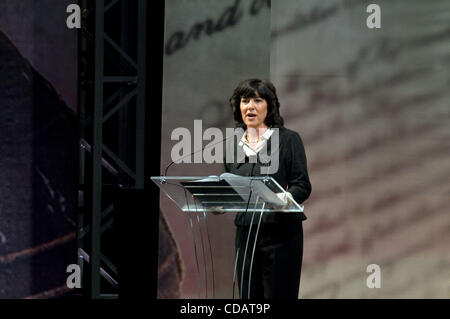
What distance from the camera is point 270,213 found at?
3768 mm

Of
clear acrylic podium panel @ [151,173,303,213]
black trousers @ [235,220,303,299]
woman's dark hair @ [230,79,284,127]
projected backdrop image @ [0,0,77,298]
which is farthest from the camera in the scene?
projected backdrop image @ [0,0,77,298]

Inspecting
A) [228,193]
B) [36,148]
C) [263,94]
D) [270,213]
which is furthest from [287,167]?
[36,148]

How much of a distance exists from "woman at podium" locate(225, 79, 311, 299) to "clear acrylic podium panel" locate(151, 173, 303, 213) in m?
0.31

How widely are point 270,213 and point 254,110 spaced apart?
540 mm

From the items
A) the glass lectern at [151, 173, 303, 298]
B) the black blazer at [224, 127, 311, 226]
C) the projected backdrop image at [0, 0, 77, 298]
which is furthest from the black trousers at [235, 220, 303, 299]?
the projected backdrop image at [0, 0, 77, 298]

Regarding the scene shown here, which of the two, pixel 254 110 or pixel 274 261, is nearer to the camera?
pixel 274 261

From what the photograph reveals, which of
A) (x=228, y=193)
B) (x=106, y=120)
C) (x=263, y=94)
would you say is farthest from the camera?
(x=106, y=120)

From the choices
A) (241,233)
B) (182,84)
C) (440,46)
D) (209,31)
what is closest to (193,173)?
(182,84)

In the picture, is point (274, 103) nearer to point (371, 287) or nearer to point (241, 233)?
point (241, 233)

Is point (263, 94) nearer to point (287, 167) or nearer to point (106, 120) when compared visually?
point (287, 167)

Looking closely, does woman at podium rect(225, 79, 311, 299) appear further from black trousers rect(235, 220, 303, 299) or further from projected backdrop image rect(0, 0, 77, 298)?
projected backdrop image rect(0, 0, 77, 298)

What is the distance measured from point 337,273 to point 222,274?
2.63ft

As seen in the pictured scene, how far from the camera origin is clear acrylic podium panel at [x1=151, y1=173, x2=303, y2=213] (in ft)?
10.6

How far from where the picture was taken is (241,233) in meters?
3.90
